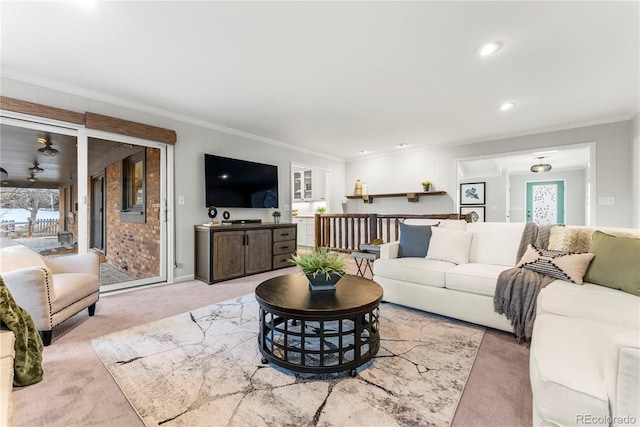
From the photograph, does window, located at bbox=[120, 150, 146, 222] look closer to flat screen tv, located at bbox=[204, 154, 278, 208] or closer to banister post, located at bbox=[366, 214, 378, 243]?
flat screen tv, located at bbox=[204, 154, 278, 208]

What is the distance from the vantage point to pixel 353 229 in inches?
221

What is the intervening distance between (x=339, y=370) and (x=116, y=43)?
2969 millimetres

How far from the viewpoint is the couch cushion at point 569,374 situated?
0.92m

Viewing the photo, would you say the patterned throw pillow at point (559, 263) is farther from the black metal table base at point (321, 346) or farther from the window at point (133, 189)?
the window at point (133, 189)

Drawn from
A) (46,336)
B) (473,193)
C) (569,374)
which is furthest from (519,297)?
(473,193)

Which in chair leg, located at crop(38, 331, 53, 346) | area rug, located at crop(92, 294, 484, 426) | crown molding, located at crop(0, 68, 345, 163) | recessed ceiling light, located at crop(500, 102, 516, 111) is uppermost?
recessed ceiling light, located at crop(500, 102, 516, 111)

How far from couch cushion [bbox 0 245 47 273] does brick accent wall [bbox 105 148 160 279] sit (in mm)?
1592

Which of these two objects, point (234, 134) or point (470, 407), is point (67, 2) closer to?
point (234, 134)

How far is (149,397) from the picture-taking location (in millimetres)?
1483

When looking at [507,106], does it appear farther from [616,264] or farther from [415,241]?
[616,264]

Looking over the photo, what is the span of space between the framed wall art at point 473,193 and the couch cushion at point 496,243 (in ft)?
17.5

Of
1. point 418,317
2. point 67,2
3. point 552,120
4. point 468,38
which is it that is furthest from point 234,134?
point 552,120

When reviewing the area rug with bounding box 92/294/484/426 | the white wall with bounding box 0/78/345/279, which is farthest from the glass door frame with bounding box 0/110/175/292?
the area rug with bounding box 92/294/484/426

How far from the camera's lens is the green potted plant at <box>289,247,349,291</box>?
1.93 meters
